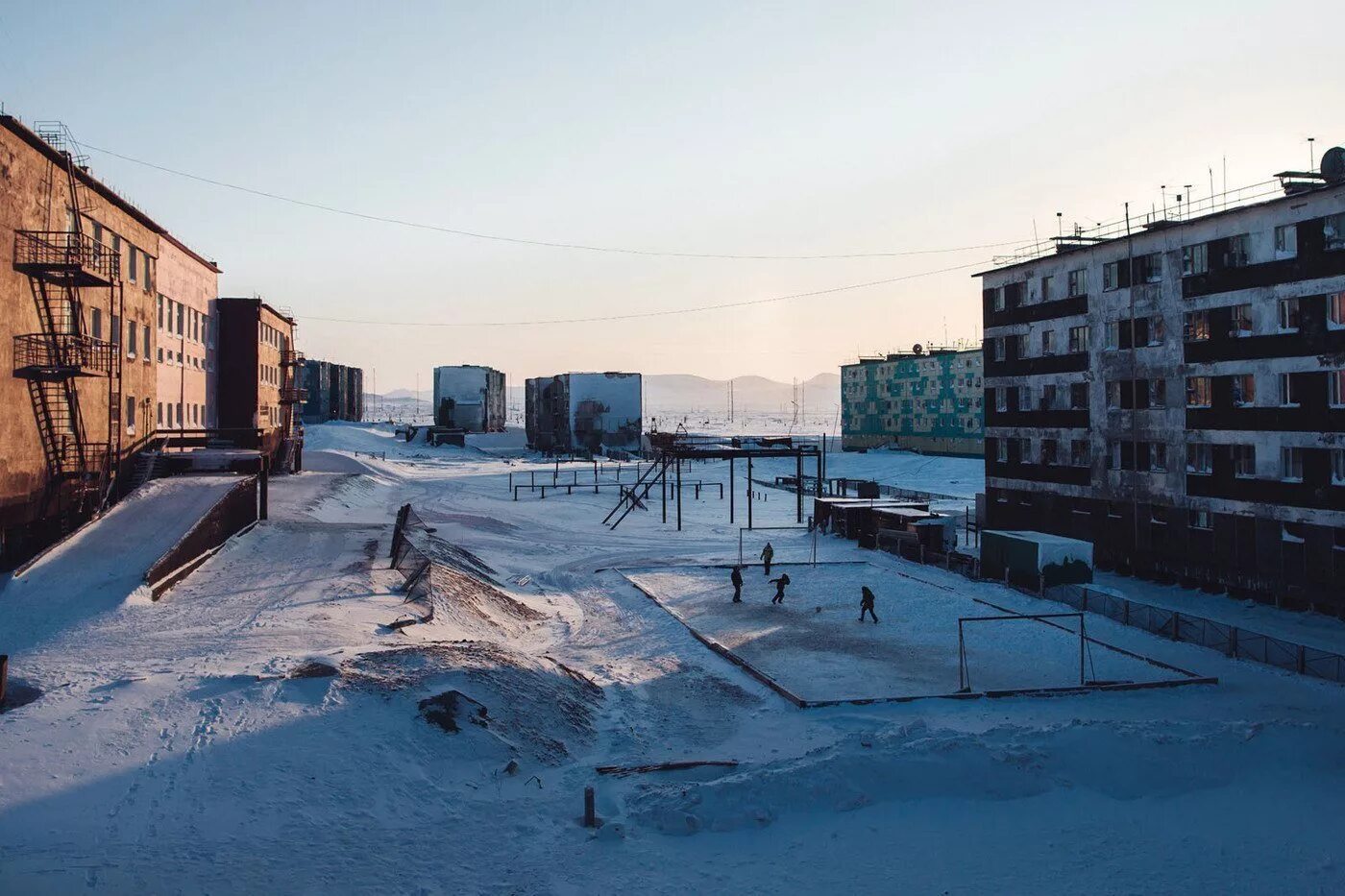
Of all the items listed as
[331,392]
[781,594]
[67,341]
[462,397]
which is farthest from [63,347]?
[331,392]

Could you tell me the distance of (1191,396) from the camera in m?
40.6

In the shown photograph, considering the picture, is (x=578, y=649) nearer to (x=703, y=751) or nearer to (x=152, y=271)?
(x=703, y=751)

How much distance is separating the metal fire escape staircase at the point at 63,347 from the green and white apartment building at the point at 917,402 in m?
96.1

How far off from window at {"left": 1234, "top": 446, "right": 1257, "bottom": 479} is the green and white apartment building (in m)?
73.6

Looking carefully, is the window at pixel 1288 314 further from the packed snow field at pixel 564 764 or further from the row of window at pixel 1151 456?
the packed snow field at pixel 564 764

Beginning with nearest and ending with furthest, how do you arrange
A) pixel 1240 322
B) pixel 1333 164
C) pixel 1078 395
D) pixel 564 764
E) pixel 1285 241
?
pixel 564 764 < pixel 1285 241 < pixel 1333 164 < pixel 1240 322 < pixel 1078 395

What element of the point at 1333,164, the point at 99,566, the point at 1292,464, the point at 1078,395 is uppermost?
the point at 1333,164

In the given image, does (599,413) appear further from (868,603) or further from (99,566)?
(99,566)

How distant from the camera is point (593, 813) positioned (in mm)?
15109

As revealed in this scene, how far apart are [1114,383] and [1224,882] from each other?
34263mm

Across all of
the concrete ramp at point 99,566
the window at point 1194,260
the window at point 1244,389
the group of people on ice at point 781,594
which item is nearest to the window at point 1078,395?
the window at point 1194,260

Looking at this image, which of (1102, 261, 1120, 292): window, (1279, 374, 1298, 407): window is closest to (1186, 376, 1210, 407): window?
(1279, 374, 1298, 407): window

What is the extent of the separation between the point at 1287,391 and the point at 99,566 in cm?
4068

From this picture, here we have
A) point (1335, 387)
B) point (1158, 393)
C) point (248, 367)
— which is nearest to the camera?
point (1335, 387)
